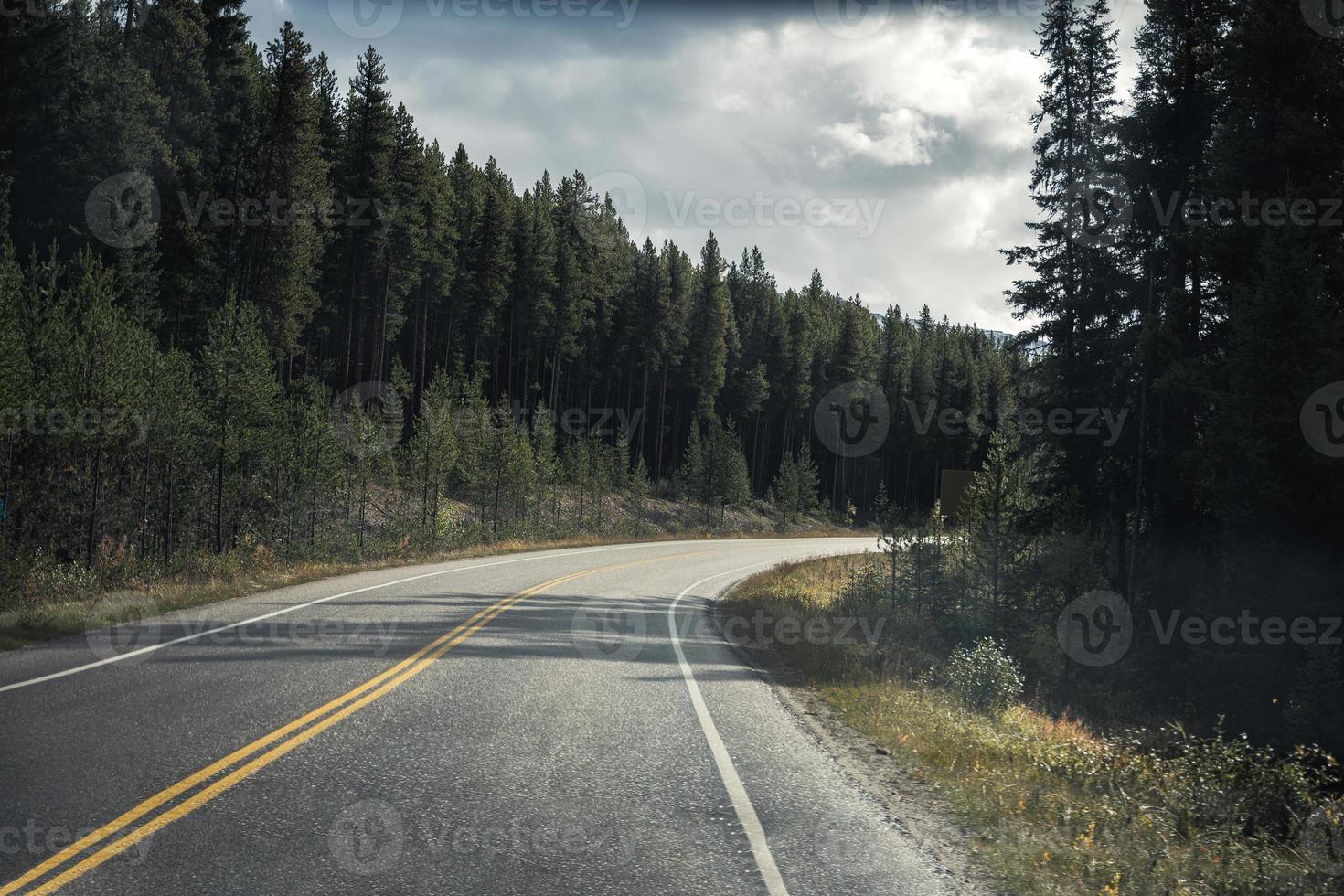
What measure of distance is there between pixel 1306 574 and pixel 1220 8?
17.7 meters

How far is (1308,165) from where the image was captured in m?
19.0

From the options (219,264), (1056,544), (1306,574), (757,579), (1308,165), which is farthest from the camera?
(219,264)

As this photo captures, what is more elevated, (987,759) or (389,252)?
(389,252)

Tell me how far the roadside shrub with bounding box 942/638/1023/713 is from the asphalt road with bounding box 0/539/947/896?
12.9ft

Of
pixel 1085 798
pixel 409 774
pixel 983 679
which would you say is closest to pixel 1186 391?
pixel 983 679

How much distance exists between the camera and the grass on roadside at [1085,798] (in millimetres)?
5156

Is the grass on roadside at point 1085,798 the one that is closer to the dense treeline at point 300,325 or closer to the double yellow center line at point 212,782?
the double yellow center line at point 212,782

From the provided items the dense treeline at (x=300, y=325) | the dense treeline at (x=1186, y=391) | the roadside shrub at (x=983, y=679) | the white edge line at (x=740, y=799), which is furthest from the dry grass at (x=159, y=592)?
the dense treeline at (x=1186, y=391)

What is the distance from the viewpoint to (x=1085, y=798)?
6.90 metres

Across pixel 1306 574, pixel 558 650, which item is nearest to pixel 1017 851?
pixel 558 650

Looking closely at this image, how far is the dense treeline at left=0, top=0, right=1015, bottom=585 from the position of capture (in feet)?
68.2

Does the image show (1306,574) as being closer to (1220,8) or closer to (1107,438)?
(1107,438)

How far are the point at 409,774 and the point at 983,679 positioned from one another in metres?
11.4

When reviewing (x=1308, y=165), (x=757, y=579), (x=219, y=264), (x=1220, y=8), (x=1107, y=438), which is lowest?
(x=757, y=579)
